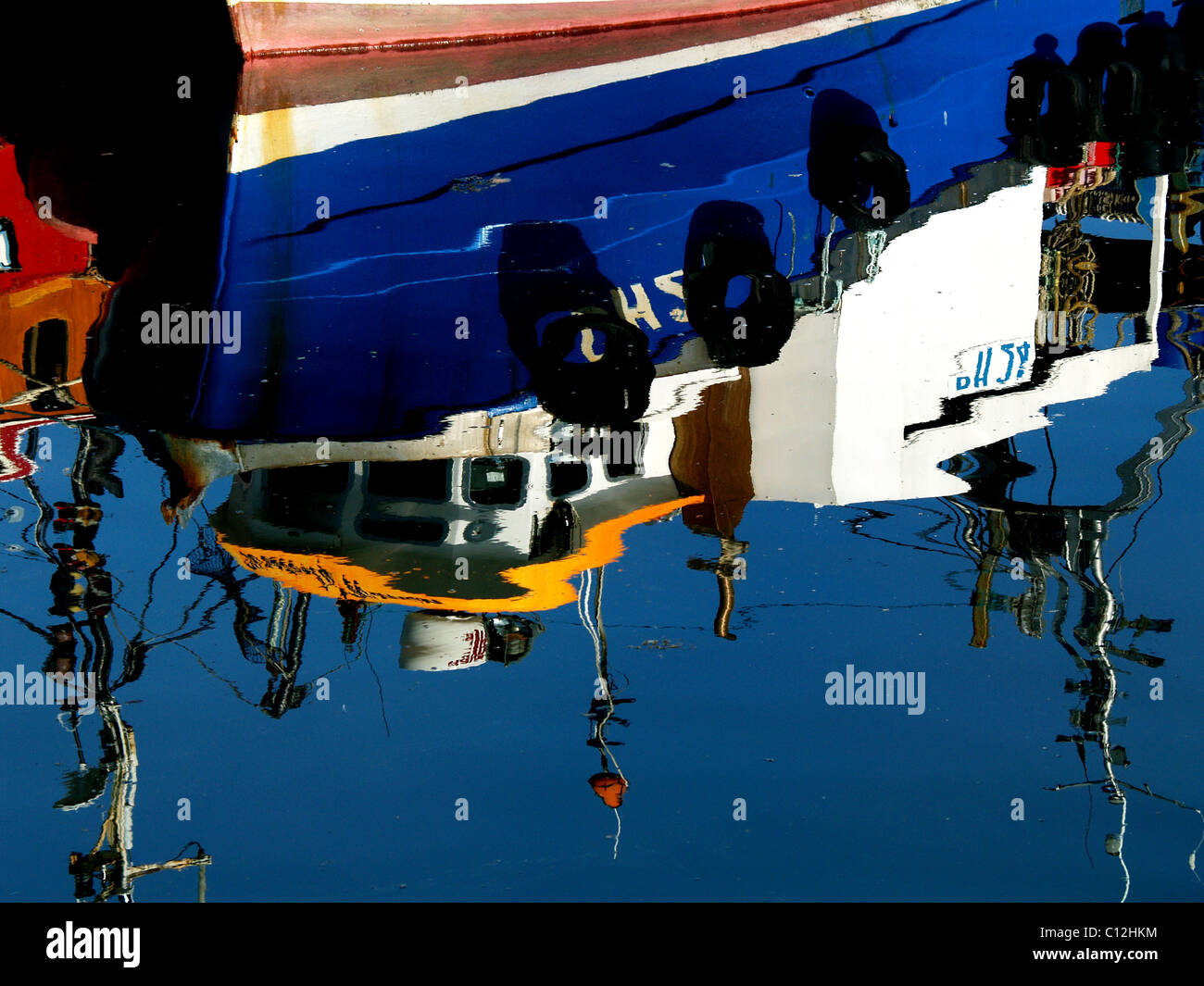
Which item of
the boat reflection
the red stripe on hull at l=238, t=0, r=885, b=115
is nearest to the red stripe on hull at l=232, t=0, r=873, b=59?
the red stripe on hull at l=238, t=0, r=885, b=115

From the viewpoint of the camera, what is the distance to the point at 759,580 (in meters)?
2.74

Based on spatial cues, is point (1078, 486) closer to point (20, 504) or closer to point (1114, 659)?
point (1114, 659)

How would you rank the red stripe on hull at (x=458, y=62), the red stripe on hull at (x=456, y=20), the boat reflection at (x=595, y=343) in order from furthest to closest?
the red stripe on hull at (x=456, y=20), the red stripe on hull at (x=458, y=62), the boat reflection at (x=595, y=343)

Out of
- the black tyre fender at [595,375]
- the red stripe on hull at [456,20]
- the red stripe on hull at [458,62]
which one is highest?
the red stripe on hull at [456,20]

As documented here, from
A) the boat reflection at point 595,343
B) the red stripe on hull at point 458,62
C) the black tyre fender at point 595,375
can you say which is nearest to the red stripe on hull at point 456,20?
the red stripe on hull at point 458,62

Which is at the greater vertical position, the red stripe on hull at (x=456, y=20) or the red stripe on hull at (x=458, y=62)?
the red stripe on hull at (x=456, y=20)

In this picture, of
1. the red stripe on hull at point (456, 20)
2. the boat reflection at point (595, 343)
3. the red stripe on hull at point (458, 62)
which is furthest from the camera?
the red stripe on hull at point (456, 20)

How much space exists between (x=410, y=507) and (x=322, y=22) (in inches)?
69.8

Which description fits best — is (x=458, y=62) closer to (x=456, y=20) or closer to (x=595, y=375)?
(x=456, y=20)

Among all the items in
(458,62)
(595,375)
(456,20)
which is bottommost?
(595,375)

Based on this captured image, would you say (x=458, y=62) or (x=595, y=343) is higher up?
(x=458, y=62)

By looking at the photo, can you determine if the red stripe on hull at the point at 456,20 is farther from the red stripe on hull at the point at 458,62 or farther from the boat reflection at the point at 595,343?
the boat reflection at the point at 595,343

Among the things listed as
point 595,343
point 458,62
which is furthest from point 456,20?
point 595,343

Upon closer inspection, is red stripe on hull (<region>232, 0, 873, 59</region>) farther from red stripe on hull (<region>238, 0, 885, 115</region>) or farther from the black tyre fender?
the black tyre fender
